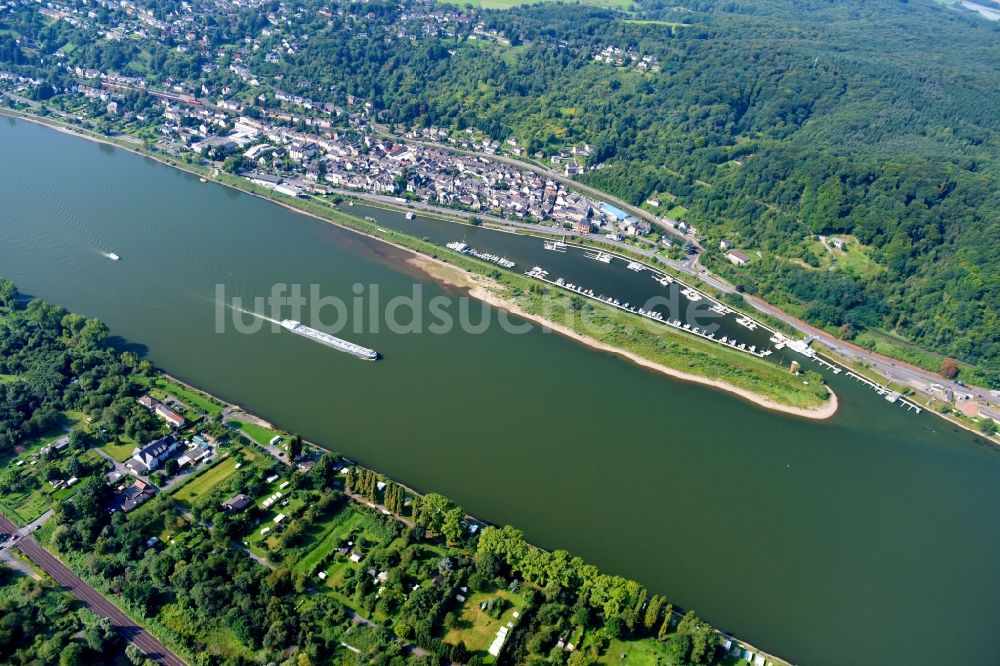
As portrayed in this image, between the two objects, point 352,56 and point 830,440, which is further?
point 352,56

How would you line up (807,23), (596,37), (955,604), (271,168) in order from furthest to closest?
(807,23)
(596,37)
(271,168)
(955,604)

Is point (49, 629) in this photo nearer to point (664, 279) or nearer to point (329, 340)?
point (329, 340)

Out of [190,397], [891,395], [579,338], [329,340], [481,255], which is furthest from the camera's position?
[481,255]

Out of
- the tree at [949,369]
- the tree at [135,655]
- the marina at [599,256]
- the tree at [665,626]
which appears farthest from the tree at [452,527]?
the tree at [949,369]

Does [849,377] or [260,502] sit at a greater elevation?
[849,377]

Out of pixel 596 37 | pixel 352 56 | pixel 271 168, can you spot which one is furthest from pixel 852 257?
pixel 352 56

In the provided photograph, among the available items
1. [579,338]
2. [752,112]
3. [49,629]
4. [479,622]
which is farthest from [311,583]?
[752,112]

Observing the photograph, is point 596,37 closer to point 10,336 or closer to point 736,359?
point 736,359
